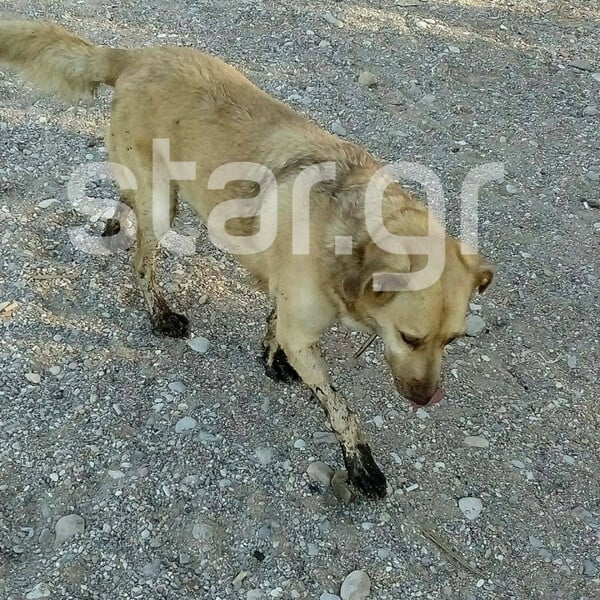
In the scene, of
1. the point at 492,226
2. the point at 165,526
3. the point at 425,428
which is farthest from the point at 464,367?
the point at 165,526

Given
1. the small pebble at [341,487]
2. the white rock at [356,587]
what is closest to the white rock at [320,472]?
the small pebble at [341,487]

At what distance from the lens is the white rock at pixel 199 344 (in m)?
4.93

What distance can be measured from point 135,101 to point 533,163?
141 inches

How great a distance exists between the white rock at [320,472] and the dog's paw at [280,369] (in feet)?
2.04

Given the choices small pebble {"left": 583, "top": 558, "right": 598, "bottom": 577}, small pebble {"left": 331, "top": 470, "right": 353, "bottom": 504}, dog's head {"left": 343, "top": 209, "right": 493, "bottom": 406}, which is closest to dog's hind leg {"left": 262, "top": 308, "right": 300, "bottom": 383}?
small pebble {"left": 331, "top": 470, "right": 353, "bottom": 504}

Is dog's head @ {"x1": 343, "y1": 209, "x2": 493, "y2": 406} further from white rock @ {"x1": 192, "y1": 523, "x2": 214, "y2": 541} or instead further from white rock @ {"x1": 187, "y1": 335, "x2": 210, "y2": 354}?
white rock @ {"x1": 187, "y1": 335, "x2": 210, "y2": 354}

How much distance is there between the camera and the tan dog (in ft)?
12.1

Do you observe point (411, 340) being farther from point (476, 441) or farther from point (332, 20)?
point (332, 20)

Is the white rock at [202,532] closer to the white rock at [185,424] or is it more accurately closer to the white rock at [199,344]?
the white rock at [185,424]

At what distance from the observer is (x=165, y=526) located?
12.9 ft

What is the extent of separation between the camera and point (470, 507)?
418 cm

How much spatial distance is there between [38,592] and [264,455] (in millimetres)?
1316

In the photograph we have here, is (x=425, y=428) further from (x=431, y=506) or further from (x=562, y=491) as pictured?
(x=562, y=491)

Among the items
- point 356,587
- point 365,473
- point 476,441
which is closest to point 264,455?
point 365,473
